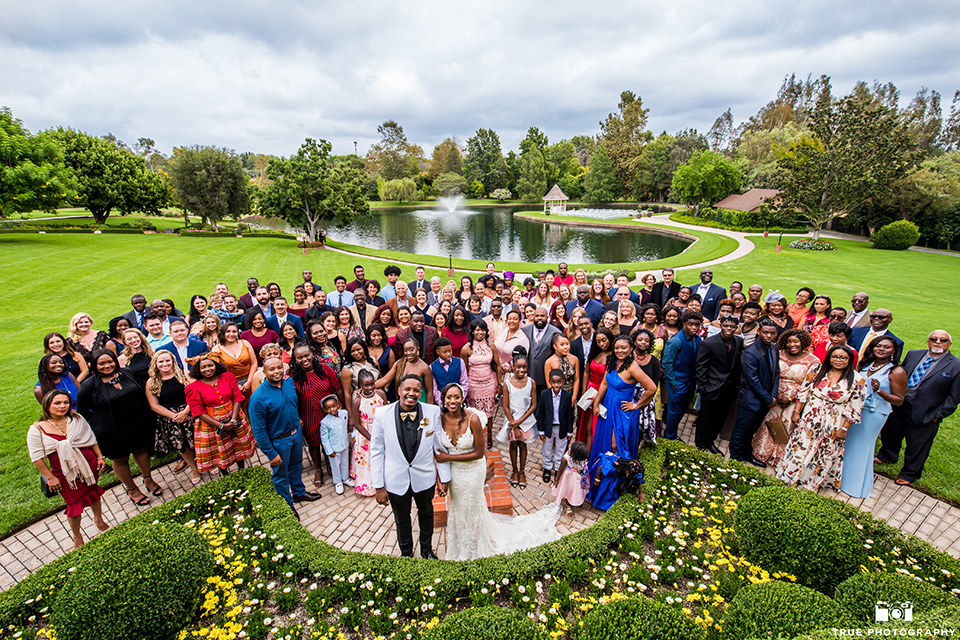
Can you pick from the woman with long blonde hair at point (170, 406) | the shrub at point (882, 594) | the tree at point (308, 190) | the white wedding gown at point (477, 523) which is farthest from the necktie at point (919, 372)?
the tree at point (308, 190)

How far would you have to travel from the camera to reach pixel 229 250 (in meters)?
27.5

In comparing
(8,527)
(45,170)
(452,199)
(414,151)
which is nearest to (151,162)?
(414,151)

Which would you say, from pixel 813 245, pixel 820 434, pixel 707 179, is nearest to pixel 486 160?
pixel 707 179

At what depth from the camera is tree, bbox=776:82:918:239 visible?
93.2 feet

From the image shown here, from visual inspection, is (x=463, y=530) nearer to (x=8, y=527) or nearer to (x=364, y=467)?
(x=364, y=467)

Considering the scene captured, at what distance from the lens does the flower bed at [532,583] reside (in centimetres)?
326

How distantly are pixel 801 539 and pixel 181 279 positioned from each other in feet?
76.2

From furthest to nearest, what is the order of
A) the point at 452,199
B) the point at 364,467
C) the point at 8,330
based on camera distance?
1. the point at 452,199
2. the point at 8,330
3. the point at 364,467

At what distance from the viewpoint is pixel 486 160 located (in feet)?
275

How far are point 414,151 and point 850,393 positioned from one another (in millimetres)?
115144

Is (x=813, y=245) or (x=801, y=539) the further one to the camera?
(x=813, y=245)

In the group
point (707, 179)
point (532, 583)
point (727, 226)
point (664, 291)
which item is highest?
point (707, 179)

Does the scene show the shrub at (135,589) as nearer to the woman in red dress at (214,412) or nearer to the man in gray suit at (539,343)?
the woman in red dress at (214,412)

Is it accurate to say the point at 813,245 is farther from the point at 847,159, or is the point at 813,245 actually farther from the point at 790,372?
the point at 790,372
